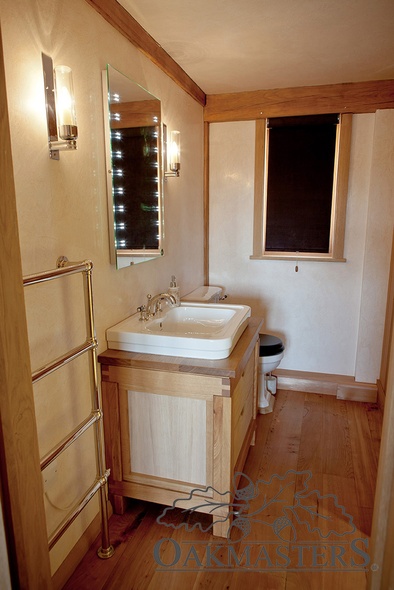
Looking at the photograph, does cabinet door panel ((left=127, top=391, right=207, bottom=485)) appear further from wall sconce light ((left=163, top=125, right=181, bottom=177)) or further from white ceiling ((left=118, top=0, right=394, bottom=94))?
white ceiling ((left=118, top=0, right=394, bottom=94))

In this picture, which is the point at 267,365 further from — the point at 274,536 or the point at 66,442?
the point at 66,442

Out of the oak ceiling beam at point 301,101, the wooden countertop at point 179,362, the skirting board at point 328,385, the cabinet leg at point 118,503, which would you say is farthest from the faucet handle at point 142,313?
the oak ceiling beam at point 301,101

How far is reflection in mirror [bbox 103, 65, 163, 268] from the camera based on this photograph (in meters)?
1.85

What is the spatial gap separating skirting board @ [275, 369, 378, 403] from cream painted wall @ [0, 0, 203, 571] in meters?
1.78

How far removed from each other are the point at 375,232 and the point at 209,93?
1.68m

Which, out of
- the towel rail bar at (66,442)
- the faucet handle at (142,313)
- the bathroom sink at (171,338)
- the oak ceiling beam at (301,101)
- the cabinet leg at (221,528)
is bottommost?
the cabinet leg at (221,528)

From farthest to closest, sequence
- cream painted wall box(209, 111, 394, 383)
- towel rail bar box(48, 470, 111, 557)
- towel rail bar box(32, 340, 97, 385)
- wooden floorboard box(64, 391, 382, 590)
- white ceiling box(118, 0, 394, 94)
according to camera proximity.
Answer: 1. cream painted wall box(209, 111, 394, 383)
2. white ceiling box(118, 0, 394, 94)
3. wooden floorboard box(64, 391, 382, 590)
4. towel rail bar box(48, 470, 111, 557)
5. towel rail bar box(32, 340, 97, 385)

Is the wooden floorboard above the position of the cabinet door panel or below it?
below

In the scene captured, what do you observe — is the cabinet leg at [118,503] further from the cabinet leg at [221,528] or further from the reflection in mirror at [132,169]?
the reflection in mirror at [132,169]

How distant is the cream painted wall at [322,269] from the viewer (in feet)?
9.91

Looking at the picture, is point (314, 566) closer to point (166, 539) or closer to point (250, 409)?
point (166, 539)

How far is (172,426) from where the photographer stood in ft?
6.00

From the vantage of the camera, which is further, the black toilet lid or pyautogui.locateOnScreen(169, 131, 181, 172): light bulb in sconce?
the black toilet lid

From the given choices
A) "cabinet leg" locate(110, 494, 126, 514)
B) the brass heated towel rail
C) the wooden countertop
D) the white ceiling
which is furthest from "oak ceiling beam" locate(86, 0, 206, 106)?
"cabinet leg" locate(110, 494, 126, 514)
